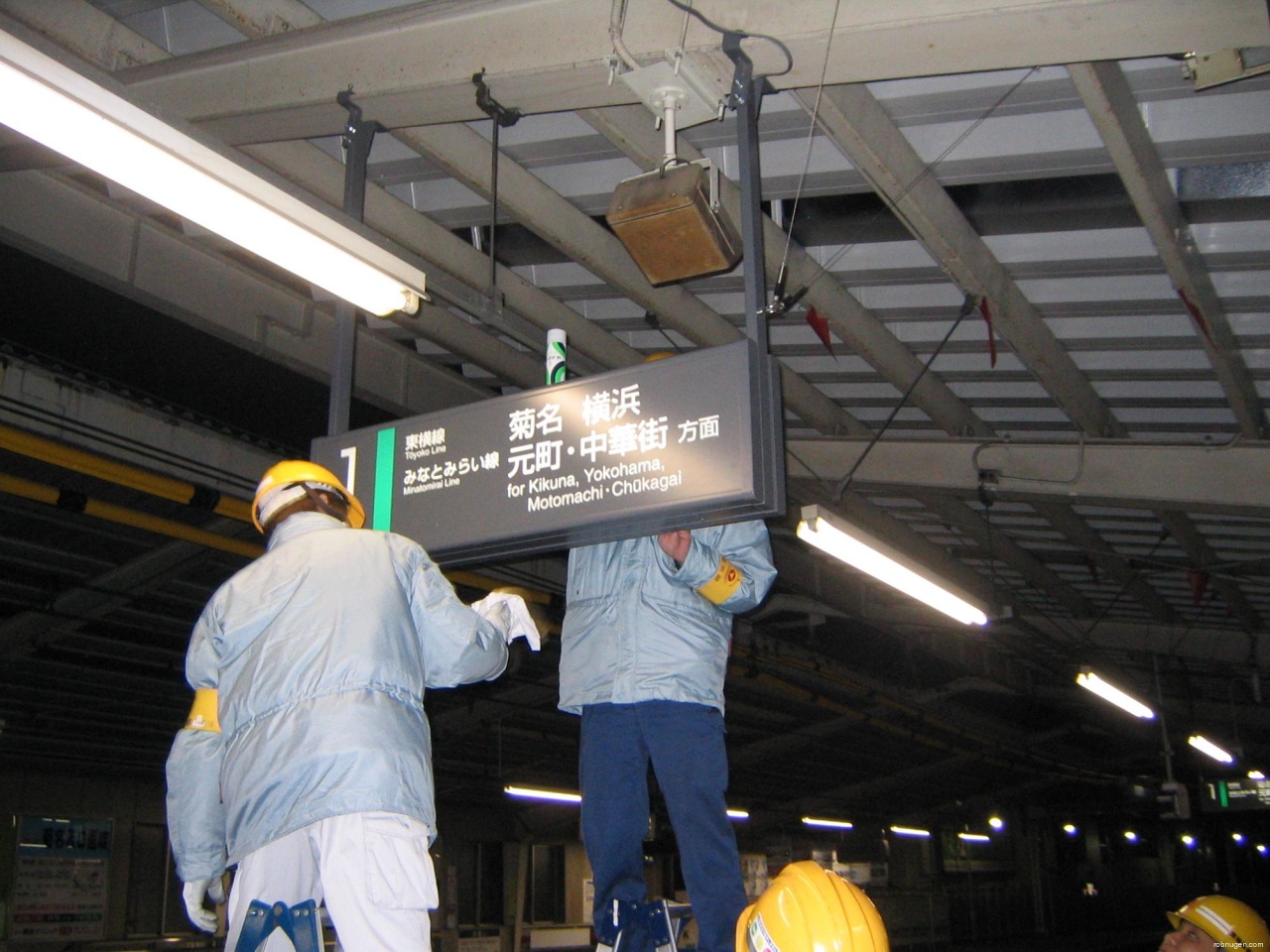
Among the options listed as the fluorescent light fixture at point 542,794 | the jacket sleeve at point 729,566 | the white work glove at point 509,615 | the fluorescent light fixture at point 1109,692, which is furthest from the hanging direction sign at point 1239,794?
the white work glove at point 509,615

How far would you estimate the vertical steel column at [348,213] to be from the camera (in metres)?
4.42

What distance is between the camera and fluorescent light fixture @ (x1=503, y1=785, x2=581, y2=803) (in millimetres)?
18828

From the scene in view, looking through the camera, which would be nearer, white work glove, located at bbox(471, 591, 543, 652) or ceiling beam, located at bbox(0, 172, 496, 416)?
white work glove, located at bbox(471, 591, 543, 652)

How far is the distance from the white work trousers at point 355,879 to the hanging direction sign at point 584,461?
48.2 inches

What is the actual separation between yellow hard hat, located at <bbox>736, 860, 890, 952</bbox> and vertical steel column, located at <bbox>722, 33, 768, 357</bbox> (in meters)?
1.84

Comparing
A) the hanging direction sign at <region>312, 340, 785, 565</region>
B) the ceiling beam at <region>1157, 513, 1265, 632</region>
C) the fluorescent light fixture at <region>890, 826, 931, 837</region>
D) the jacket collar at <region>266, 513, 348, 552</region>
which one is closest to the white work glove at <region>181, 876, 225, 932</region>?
the jacket collar at <region>266, 513, 348, 552</region>

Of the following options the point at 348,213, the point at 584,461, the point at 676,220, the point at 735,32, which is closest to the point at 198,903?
the point at 584,461

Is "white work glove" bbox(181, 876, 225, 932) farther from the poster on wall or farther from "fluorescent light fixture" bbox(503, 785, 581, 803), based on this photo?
"fluorescent light fixture" bbox(503, 785, 581, 803)

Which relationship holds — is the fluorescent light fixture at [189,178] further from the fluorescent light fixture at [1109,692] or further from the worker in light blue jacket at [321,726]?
the fluorescent light fixture at [1109,692]

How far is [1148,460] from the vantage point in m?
7.66

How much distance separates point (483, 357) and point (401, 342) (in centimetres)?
66

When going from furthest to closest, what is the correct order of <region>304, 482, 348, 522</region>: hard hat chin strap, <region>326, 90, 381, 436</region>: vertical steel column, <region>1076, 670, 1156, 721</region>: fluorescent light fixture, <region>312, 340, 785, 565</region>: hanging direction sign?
<region>1076, 670, 1156, 721</region>: fluorescent light fixture
<region>326, 90, 381, 436</region>: vertical steel column
<region>312, 340, 785, 565</region>: hanging direction sign
<region>304, 482, 348, 522</region>: hard hat chin strap

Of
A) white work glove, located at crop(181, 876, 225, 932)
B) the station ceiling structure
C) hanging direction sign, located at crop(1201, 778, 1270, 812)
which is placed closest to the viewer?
white work glove, located at crop(181, 876, 225, 932)

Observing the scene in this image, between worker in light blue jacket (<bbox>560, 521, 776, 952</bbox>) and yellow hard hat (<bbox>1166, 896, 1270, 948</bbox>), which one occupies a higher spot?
worker in light blue jacket (<bbox>560, 521, 776, 952</bbox>)
